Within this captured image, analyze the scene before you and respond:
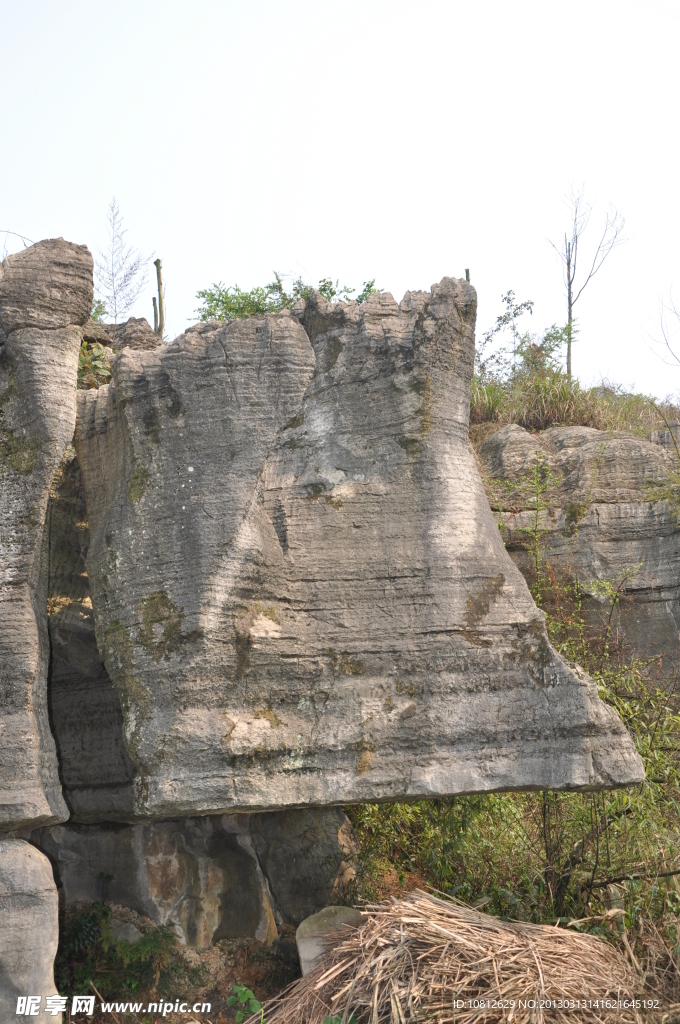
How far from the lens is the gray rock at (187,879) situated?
536cm

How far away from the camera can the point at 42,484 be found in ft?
Answer: 16.1

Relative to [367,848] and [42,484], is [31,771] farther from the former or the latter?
[367,848]

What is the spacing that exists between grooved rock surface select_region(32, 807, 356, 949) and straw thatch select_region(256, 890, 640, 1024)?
973mm

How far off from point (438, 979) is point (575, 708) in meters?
1.42

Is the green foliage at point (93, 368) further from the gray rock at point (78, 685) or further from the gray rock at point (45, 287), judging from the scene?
the gray rock at point (78, 685)

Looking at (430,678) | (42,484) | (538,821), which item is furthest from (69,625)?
(538,821)

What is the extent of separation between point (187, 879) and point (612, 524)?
4771 mm

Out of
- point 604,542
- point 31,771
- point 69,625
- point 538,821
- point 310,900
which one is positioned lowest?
point 310,900

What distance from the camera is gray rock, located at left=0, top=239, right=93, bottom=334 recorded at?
4938 mm

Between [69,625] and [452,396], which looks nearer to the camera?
[452,396]

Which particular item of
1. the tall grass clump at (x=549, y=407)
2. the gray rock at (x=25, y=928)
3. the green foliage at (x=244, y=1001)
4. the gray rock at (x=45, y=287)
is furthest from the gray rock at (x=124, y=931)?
the tall grass clump at (x=549, y=407)

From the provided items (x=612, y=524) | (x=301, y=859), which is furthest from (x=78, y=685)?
(x=612, y=524)

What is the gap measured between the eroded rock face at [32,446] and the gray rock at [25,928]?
0.22 m

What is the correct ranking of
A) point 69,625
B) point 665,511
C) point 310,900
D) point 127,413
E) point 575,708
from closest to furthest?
point 575,708 < point 127,413 < point 69,625 < point 310,900 < point 665,511
